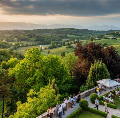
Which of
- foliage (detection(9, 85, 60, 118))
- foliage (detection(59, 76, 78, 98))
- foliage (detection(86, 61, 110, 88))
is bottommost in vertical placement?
foliage (detection(59, 76, 78, 98))

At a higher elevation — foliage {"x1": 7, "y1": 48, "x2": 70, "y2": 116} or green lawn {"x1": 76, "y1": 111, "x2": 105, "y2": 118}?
foliage {"x1": 7, "y1": 48, "x2": 70, "y2": 116}

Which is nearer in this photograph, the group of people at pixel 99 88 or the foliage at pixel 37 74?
the group of people at pixel 99 88

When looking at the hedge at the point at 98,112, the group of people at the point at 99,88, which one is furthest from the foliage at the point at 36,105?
the group of people at the point at 99,88

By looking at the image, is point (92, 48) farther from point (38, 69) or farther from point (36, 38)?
point (36, 38)

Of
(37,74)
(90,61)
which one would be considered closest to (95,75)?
(90,61)

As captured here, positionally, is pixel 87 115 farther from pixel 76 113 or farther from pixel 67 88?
pixel 67 88

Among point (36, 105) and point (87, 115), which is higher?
point (36, 105)

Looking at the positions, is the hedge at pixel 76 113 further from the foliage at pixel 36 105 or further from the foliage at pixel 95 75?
the foliage at pixel 95 75

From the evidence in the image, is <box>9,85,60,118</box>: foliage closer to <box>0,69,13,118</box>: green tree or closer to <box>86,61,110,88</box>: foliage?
<box>0,69,13,118</box>: green tree

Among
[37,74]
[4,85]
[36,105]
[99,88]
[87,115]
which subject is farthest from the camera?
[37,74]

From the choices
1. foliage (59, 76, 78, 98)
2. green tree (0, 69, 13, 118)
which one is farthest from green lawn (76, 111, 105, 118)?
green tree (0, 69, 13, 118)

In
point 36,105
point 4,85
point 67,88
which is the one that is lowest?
point 67,88

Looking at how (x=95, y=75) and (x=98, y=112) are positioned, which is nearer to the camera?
(x=98, y=112)

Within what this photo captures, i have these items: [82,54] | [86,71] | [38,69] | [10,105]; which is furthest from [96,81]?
[10,105]
